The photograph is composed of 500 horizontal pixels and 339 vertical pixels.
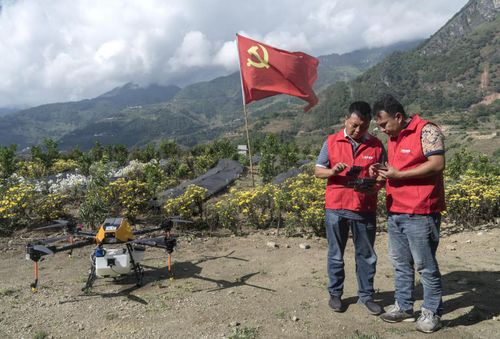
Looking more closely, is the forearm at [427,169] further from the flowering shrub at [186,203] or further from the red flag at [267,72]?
the red flag at [267,72]

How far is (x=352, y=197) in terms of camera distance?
12.1 ft

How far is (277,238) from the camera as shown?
6.98 m

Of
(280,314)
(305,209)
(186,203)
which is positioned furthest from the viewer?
(186,203)

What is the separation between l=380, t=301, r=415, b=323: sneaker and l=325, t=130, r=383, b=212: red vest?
1019 millimetres

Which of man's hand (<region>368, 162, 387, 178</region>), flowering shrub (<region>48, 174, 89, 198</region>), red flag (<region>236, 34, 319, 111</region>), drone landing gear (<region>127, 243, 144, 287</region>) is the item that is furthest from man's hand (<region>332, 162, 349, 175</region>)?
flowering shrub (<region>48, 174, 89, 198</region>)

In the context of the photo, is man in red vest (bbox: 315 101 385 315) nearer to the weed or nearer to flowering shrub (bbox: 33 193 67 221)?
the weed

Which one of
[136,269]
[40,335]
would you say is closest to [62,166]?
[136,269]

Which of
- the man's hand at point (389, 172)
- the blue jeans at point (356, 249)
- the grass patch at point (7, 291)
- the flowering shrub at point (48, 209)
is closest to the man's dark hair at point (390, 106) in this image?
the man's hand at point (389, 172)

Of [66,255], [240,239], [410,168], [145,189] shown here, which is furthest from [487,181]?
[66,255]

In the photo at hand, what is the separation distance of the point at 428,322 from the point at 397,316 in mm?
296

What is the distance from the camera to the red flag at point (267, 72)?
927 cm

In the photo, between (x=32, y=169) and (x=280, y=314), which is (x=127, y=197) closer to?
(x=280, y=314)

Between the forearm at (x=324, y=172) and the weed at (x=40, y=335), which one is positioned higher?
the forearm at (x=324, y=172)

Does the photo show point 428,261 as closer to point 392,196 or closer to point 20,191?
point 392,196
